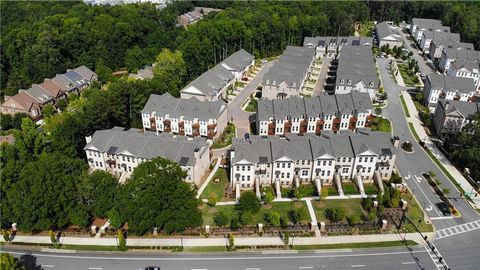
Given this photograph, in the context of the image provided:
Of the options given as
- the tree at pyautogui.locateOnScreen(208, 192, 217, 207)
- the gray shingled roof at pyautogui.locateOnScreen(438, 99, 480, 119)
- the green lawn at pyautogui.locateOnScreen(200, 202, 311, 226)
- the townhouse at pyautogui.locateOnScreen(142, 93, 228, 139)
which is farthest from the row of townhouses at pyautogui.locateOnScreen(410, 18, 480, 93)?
the tree at pyautogui.locateOnScreen(208, 192, 217, 207)

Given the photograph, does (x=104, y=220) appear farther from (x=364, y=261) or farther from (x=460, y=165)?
(x=460, y=165)

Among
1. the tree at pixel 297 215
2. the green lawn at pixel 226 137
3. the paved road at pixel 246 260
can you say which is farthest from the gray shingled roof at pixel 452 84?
the tree at pixel 297 215

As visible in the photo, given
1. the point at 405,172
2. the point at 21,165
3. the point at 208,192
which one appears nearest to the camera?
the point at 21,165

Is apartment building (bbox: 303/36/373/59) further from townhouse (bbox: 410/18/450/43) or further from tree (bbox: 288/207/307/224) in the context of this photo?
tree (bbox: 288/207/307/224)

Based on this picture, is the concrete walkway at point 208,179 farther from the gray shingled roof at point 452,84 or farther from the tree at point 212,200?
the gray shingled roof at point 452,84

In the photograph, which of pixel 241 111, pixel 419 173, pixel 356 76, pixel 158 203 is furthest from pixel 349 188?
pixel 356 76

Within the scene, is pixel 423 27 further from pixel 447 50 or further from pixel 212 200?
pixel 212 200

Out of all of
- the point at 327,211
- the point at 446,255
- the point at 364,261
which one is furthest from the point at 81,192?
the point at 446,255
